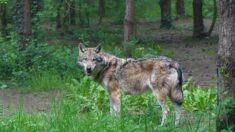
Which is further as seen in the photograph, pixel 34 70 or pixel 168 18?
pixel 168 18

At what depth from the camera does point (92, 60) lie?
10.6 m

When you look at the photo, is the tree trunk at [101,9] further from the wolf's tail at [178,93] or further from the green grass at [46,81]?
the wolf's tail at [178,93]

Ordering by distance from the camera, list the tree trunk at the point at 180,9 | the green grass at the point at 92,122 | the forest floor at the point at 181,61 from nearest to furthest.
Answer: the green grass at the point at 92,122 < the forest floor at the point at 181,61 < the tree trunk at the point at 180,9

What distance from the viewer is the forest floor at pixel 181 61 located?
12.8 metres

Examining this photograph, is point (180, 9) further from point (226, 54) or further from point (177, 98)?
point (226, 54)

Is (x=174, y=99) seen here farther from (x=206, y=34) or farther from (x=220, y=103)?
(x=206, y=34)

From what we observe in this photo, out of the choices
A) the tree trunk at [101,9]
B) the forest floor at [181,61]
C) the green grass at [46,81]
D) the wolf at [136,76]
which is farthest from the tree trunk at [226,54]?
the tree trunk at [101,9]

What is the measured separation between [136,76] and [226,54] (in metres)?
3.19

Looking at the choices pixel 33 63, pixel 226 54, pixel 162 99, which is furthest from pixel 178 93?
pixel 33 63

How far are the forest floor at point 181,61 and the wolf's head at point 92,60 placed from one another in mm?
1477

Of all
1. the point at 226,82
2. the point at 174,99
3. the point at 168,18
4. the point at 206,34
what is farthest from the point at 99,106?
the point at 168,18

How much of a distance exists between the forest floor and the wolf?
154cm

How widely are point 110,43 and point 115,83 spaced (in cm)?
1293

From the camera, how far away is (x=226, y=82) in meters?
7.29
